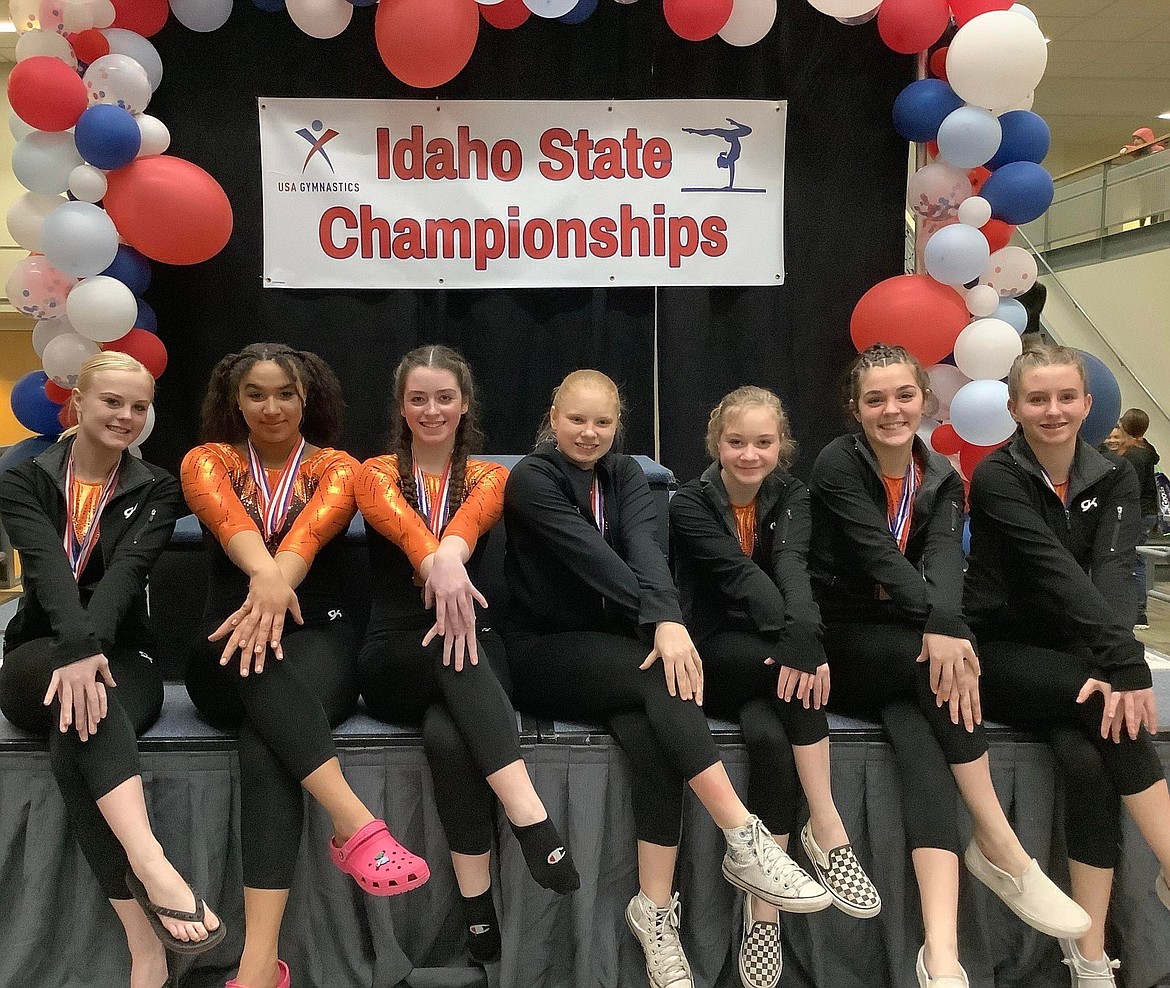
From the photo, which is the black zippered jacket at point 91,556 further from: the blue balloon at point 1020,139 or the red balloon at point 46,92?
the blue balloon at point 1020,139

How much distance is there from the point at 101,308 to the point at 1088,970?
9.78 ft

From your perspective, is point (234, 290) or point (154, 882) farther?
point (234, 290)

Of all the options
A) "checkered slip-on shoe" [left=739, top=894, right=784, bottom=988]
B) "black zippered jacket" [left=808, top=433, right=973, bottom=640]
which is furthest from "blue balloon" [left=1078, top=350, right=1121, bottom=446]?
"checkered slip-on shoe" [left=739, top=894, right=784, bottom=988]

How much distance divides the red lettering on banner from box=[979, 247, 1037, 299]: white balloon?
2.08 m

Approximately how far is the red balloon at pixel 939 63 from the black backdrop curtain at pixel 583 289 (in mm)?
129

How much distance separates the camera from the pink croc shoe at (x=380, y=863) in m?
1.75

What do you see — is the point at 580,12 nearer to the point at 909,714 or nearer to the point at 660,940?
the point at 909,714

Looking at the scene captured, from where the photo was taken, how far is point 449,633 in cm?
191

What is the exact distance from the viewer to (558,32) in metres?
3.07

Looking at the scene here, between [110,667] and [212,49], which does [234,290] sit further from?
[110,667]

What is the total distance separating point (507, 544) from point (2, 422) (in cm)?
961

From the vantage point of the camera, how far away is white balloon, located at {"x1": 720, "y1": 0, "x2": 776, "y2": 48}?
283 centimetres

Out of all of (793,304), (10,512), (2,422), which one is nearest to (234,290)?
(10,512)

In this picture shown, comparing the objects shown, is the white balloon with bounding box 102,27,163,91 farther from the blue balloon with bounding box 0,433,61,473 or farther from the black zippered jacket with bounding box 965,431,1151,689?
the black zippered jacket with bounding box 965,431,1151,689
